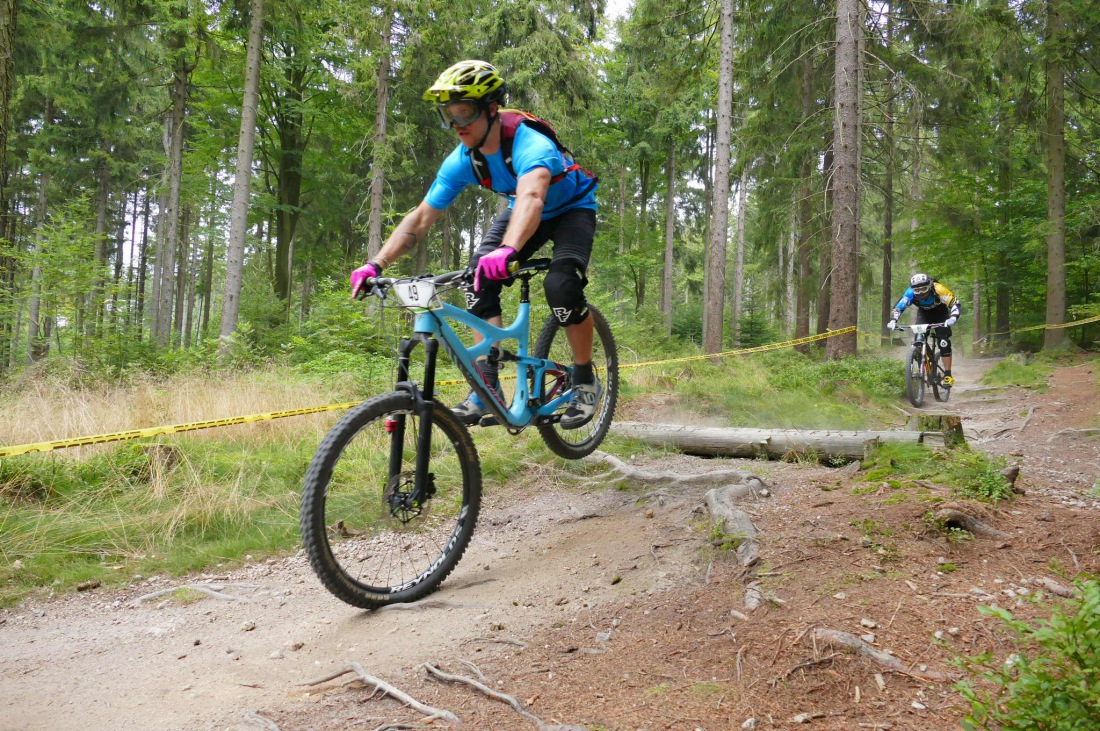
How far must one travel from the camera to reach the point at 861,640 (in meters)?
2.01

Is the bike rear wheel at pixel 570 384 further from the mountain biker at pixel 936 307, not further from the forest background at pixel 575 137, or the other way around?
the mountain biker at pixel 936 307

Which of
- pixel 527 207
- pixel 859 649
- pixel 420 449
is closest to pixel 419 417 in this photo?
pixel 420 449

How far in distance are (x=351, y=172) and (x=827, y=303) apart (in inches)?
646

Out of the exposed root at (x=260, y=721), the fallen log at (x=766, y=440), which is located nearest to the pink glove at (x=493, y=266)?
the exposed root at (x=260, y=721)

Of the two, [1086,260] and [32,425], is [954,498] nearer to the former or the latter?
[32,425]

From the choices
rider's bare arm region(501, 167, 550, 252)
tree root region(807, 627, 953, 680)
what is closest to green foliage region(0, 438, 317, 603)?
rider's bare arm region(501, 167, 550, 252)

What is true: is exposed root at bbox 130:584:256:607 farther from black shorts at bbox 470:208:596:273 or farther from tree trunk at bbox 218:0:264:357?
tree trunk at bbox 218:0:264:357

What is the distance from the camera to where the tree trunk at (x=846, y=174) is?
9.74 m

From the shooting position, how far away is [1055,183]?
572 inches

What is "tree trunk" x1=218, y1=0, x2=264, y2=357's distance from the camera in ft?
44.0

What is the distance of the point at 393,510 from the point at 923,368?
30.1 feet

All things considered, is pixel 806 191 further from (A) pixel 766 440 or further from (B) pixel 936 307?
(A) pixel 766 440

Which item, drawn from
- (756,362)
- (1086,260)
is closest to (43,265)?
(756,362)

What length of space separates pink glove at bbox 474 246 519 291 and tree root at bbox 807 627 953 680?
1927mm
